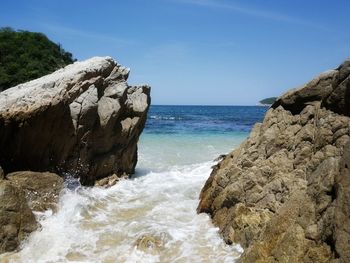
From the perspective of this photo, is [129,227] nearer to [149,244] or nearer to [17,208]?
[149,244]

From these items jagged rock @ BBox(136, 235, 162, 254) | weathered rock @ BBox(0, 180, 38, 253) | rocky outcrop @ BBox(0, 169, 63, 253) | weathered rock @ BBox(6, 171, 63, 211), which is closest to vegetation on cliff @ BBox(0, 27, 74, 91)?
weathered rock @ BBox(6, 171, 63, 211)

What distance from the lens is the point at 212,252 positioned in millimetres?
7238

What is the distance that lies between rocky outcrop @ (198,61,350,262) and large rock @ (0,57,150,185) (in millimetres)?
4257

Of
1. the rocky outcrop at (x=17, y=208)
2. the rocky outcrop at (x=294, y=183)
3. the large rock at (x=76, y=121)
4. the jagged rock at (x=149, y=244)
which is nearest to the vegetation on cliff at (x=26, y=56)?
the large rock at (x=76, y=121)

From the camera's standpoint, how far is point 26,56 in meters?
35.2

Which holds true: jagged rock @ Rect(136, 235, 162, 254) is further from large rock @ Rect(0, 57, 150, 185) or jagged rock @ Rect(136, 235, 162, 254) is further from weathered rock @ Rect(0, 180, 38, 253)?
large rock @ Rect(0, 57, 150, 185)

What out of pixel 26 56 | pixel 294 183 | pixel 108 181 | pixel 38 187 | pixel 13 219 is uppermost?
pixel 26 56

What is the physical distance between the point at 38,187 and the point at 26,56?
28469mm

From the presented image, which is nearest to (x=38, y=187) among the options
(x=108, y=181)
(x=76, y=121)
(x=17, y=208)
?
(x=17, y=208)

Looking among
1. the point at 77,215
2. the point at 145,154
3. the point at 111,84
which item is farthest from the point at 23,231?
the point at 145,154

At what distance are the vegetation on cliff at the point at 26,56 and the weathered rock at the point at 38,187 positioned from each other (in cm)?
2375

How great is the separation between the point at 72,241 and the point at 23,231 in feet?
3.07

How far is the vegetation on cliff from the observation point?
1272 inches

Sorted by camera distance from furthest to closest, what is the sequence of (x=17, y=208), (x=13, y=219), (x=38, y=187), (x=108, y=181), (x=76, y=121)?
1. (x=108, y=181)
2. (x=76, y=121)
3. (x=38, y=187)
4. (x=17, y=208)
5. (x=13, y=219)
